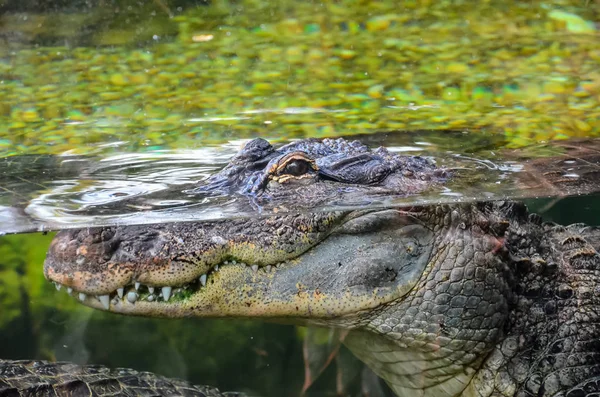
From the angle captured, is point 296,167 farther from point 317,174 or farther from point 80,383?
point 80,383

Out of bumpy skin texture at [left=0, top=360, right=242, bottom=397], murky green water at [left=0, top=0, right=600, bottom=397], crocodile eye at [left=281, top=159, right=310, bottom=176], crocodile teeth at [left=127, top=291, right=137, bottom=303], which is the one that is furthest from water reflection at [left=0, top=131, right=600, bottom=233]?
bumpy skin texture at [left=0, top=360, right=242, bottom=397]

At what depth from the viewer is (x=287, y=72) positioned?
3.30 metres

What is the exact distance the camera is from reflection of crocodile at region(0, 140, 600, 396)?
9.01 feet

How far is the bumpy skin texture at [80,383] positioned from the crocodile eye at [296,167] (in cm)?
145

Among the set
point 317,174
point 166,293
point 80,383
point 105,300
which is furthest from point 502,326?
point 80,383

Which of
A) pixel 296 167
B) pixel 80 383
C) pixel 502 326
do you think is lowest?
pixel 80 383

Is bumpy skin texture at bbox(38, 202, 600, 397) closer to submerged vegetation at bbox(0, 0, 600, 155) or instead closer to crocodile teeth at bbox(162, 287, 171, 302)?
crocodile teeth at bbox(162, 287, 171, 302)

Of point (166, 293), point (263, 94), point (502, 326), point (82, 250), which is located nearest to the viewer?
point (82, 250)

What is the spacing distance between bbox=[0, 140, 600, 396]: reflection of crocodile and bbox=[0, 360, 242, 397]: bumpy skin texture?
2.51 ft

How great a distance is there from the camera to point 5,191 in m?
2.94

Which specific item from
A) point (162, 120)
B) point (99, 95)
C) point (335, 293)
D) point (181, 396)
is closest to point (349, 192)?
point (335, 293)

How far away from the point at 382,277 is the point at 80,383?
159 centimetres

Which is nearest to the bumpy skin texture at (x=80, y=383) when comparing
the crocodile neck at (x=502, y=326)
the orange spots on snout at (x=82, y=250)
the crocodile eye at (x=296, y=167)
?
the orange spots on snout at (x=82, y=250)

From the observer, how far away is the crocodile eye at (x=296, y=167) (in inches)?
112
